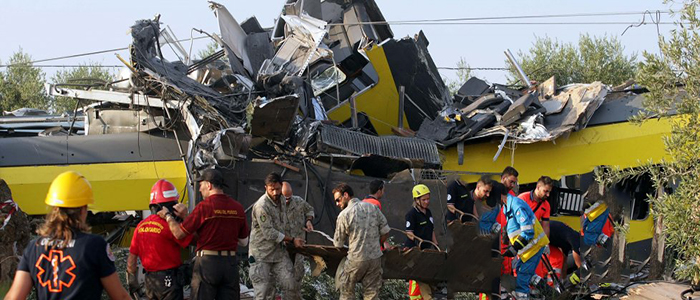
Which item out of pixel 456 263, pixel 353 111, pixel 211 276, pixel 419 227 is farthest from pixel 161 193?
pixel 353 111

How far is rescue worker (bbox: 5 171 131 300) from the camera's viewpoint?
5109 mm

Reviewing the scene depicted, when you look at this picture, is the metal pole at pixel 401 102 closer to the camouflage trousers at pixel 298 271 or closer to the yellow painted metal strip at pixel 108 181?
the yellow painted metal strip at pixel 108 181

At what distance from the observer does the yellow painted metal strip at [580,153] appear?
592 inches

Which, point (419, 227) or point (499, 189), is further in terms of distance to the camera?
point (499, 189)

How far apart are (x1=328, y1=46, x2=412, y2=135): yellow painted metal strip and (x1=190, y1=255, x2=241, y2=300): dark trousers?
7978 mm

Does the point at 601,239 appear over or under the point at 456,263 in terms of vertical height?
over

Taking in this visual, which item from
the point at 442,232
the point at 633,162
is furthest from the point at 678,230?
the point at 633,162

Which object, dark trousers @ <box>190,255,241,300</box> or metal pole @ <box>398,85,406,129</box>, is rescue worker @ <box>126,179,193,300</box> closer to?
dark trousers @ <box>190,255,241,300</box>

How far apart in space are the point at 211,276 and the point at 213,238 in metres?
0.36

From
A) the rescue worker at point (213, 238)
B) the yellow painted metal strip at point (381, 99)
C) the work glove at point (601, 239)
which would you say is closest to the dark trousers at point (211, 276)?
the rescue worker at point (213, 238)

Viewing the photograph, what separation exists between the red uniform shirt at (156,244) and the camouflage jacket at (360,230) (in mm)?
1870

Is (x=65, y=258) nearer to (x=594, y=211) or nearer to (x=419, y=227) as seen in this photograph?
(x=419, y=227)

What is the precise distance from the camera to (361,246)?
9273 mm

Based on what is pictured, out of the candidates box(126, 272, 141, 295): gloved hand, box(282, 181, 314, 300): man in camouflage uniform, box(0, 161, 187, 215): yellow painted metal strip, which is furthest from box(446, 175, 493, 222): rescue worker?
box(126, 272, 141, 295): gloved hand
